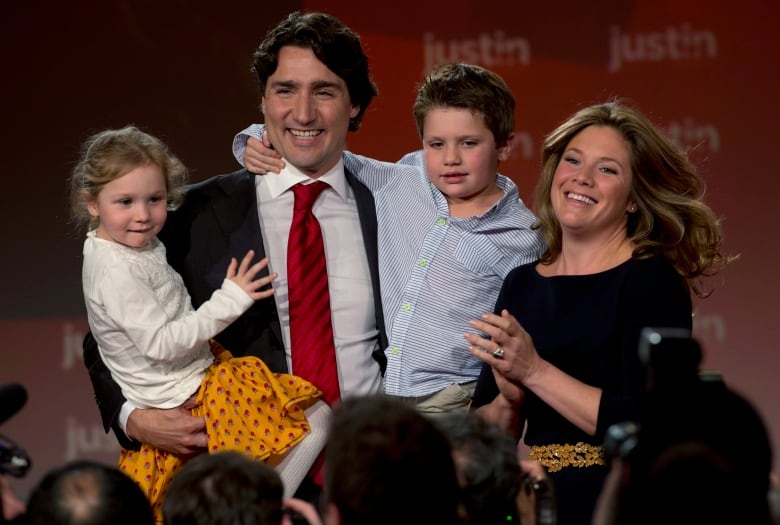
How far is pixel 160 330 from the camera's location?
2.78 meters

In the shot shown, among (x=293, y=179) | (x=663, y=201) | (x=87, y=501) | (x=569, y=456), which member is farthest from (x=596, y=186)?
(x=87, y=501)

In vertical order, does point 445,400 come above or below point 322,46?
below

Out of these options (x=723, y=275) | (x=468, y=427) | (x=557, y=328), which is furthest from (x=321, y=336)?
(x=723, y=275)

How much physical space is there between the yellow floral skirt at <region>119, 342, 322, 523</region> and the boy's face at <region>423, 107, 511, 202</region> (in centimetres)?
64

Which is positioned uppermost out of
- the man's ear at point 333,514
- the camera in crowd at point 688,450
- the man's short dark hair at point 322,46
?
the man's short dark hair at point 322,46

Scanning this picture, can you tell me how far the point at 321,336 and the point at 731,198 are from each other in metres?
2.61

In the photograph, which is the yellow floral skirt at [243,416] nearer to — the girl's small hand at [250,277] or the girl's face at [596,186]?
the girl's small hand at [250,277]

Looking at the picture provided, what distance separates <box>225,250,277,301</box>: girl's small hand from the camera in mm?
2871

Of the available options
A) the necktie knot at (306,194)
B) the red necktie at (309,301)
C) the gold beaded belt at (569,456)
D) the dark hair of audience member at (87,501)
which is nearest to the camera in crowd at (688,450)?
the dark hair of audience member at (87,501)

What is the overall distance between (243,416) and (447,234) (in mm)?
710

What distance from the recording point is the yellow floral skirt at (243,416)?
283 cm

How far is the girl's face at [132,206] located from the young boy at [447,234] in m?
0.41

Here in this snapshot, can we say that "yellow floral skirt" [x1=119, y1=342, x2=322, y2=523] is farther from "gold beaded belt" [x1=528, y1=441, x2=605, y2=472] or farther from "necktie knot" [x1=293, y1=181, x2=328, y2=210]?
"gold beaded belt" [x1=528, y1=441, x2=605, y2=472]

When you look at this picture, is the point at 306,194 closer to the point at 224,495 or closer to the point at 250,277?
the point at 250,277
